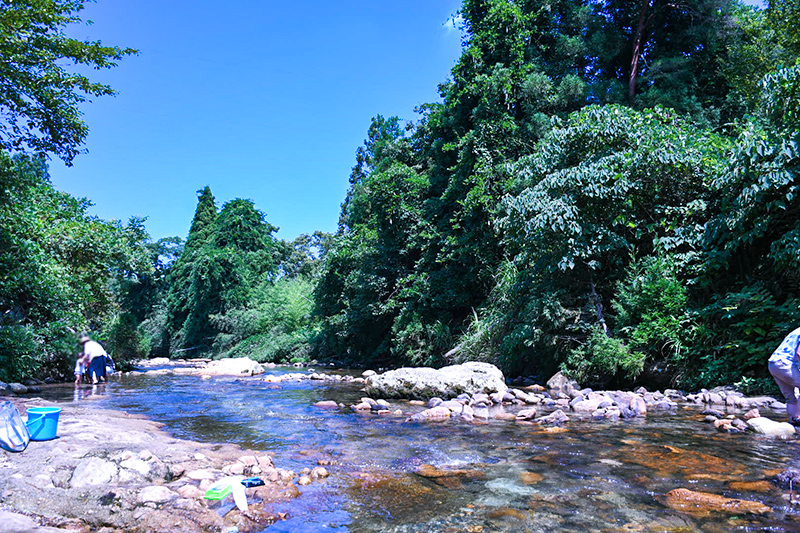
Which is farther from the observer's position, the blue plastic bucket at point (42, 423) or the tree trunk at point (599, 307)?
the tree trunk at point (599, 307)

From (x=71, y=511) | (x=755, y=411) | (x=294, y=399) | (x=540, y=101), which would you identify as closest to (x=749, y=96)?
(x=540, y=101)

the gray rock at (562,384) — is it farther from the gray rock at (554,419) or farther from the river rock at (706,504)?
the river rock at (706,504)

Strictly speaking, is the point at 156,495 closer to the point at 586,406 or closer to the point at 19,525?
the point at 19,525

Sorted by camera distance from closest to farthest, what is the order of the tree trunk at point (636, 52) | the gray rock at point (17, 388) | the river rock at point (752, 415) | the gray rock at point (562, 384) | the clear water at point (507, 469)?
the clear water at point (507, 469)
the river rock at point (752, 415)
the gray rock at point (17, 388)
the gray rock at point (562, 384)
the tree trunk at point (636, 52)

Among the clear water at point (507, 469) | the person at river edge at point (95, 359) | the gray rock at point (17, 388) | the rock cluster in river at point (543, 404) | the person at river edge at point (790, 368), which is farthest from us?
the person at river edge at point (95, 359)

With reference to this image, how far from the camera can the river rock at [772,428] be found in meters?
5.78

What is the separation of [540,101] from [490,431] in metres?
13.7

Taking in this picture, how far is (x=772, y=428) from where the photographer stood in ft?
19.2

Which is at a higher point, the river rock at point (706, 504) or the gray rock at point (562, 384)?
the river rock at point (706, 504)

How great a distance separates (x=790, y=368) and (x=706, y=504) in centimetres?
197

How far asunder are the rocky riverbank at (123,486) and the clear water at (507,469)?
34 centimetres

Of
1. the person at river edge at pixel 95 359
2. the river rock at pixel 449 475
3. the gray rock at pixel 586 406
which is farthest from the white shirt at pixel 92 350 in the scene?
the gray rock at pixel 586 406

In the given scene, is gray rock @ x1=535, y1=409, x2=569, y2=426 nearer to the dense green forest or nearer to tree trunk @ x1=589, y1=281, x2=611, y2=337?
the dense green forest

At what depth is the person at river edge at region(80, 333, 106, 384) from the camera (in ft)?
38.8
